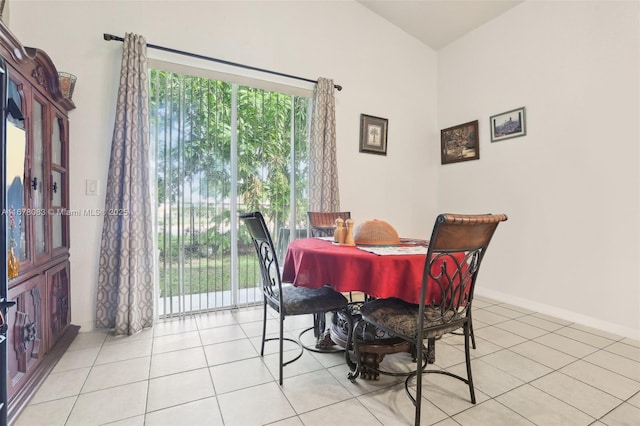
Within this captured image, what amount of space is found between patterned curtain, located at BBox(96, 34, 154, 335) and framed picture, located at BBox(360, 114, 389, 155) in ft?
7.35

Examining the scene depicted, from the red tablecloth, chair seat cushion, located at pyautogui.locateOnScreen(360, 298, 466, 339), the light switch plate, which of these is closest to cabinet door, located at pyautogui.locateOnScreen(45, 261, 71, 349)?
the light switch plate

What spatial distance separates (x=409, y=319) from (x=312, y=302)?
57 cm

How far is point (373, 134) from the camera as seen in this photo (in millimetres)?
3641

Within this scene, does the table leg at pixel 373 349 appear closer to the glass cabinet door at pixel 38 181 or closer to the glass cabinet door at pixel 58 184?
the glass cabinet door at pixel 38 181

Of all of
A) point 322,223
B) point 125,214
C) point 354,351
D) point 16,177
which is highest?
point 16,177

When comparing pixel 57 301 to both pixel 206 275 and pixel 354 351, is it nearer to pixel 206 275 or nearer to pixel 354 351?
pixel 206 275

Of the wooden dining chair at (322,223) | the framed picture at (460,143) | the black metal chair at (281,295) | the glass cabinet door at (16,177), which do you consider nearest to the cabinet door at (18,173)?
the glass cabinet door at (16,177)

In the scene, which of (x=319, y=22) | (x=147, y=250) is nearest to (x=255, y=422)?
(x=147, y=250)

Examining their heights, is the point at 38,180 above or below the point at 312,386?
above

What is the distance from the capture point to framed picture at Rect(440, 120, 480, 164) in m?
3.57

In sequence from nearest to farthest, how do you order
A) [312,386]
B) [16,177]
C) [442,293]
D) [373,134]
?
1. [16,177]
2. [442,293]
3. [312,386]
4. [373,134]

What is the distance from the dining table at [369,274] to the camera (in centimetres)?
148

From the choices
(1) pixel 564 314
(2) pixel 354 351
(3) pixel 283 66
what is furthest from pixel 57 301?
(1) pixel 564 314

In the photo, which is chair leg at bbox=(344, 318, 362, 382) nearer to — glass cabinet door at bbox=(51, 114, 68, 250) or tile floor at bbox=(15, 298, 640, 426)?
tile floor at bbox=(15, 298, 640, 426)
